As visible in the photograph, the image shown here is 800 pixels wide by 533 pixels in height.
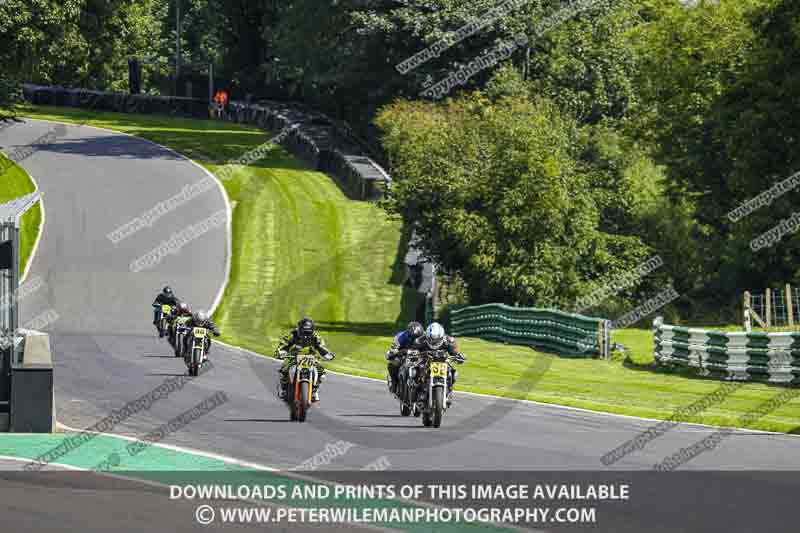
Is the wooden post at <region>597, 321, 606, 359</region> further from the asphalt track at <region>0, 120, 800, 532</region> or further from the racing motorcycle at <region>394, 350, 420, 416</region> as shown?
the racing motorcycle at <region>394, 350, 420, 416</region>

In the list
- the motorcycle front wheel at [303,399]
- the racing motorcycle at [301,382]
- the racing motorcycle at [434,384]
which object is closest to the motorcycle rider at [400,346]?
the racing motorcycle at [434,384]

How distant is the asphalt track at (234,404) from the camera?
16.9 metres

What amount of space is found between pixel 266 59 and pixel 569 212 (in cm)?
4883

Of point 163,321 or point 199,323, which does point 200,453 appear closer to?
point 199,323

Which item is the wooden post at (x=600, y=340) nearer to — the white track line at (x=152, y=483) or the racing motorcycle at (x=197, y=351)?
the racing motorcycle at (x=197, y=351)

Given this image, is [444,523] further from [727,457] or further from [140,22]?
[140,22]

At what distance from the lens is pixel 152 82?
4387 inches

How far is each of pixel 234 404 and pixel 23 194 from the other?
1301 inches

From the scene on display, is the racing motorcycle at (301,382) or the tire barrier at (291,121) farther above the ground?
the tire barrier at (291,121)

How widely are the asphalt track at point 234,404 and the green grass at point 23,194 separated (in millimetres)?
523

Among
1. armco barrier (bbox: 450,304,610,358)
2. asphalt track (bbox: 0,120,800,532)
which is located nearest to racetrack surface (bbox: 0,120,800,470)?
asphalt track (bbox: 0,120,800,532)

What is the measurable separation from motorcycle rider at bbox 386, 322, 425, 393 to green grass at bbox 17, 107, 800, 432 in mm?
4222

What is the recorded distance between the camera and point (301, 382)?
66.2 feet

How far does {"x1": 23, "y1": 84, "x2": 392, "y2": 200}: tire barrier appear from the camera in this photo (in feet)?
191
